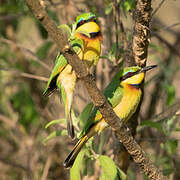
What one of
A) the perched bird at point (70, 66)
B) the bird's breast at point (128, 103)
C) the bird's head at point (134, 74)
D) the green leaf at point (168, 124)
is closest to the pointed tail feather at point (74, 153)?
the perched bird at point (70, 66)

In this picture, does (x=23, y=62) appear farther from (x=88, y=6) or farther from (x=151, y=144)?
(x=151, y=144)

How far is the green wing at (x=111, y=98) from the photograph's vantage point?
1860 millimetres

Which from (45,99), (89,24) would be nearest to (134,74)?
(89,24)

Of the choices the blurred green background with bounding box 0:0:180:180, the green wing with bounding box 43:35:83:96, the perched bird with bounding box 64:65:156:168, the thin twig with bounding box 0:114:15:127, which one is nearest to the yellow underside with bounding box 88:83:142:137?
the perched bird with bounding box 64:65:156:168

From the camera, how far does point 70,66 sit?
186 cm

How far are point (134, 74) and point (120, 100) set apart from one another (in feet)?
0.70

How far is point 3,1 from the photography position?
3.63m

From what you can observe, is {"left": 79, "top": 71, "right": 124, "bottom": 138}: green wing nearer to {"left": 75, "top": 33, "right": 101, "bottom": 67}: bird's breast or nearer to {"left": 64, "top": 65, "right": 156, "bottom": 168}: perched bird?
{"left": 64, "top": 65, "right": 156, "bottom": 168}: perched bird

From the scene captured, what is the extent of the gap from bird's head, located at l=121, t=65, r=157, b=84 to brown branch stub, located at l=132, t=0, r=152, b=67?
100 millimetres

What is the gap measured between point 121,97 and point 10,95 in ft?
5.82

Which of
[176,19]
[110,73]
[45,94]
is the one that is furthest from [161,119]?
[176,19]

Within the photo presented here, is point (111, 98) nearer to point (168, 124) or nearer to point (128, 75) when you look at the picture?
point (128, 75)

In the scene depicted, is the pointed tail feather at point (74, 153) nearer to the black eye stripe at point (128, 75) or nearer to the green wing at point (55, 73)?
the green wing at point (55, 73)

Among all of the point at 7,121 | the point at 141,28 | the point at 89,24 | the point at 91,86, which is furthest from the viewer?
the point at 7,121
